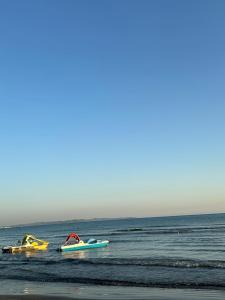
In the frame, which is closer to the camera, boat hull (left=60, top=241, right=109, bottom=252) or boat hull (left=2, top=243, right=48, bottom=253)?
boat hull (left=60, top=241, right=109, bottom=252)

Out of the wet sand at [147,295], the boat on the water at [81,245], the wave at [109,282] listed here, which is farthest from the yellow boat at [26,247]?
the wet sand at [147,295]

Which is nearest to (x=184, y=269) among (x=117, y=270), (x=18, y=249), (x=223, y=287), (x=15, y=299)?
(x=117, y=270)

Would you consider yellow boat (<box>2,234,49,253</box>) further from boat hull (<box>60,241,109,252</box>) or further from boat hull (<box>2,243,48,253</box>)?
boat hull (<box>60,241,109,252</box>)

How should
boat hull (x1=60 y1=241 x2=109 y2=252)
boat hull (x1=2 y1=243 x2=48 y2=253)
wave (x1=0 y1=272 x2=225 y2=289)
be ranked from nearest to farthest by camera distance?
wave (x1=0 y1=272 x2=225 y2=289) < boat hull (x1=60 y1=241 x2=109 y2=252) < boat hull (x1=2 y1=243 x2=48 y2=253)

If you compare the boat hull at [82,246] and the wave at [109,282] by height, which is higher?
the boat hull at [82,246]

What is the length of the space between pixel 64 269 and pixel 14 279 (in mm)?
4914

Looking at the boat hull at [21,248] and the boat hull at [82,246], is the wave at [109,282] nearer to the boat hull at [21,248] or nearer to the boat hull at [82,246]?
the boat hull at [82,246]

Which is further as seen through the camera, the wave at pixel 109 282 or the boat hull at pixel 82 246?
the boat hull at pixel 82 246

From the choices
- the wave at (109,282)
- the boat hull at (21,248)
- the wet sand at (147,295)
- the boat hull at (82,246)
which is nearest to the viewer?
the wet sand at (147,295)

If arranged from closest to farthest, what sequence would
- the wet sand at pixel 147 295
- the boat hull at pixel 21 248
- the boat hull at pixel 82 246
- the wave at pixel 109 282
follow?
the wet sand at pixel 147 295, the wave at pixel 109 282, the boat hull at pixel 82 246, the boat hull at pixel 21 248

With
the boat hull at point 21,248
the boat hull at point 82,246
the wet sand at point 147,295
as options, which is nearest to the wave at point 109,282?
the wet sand at point 147,295

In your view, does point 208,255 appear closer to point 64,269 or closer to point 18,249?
point 64,269

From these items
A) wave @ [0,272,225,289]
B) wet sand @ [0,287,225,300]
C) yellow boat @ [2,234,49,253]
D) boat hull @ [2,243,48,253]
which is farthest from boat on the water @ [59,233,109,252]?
wet sand @ [0,287,225,300]

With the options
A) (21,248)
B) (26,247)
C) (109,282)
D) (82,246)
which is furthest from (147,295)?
A: (26,247)
